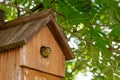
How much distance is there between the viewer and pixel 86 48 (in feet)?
11.7

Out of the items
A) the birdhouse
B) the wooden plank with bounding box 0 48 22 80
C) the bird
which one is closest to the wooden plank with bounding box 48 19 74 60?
Result: the birdhouse

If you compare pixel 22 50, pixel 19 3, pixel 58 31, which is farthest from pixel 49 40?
pixel 19 3

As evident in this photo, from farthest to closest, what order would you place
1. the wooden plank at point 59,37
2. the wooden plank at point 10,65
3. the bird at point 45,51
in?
the wooden plank at point 59,37 → the bird at point 45,51 → the wooden plank at point 10,65

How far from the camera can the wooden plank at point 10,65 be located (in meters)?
2.48

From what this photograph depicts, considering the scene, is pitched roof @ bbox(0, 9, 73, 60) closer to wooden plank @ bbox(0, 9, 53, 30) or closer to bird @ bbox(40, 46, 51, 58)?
wooden plank @ bbox(0, 9, 53, 30)

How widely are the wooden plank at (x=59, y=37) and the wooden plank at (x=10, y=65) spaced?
358 mm

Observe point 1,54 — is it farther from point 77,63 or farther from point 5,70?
point 77,63

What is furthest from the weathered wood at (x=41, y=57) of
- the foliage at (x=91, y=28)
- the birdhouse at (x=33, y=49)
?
the foliage at (x=91, y=28)

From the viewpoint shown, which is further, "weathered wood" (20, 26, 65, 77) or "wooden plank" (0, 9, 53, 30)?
"wooden plank" (0, 9, 53, 30)

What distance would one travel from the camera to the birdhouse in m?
2.50

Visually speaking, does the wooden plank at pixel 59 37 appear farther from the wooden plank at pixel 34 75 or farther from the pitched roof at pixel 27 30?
the wooden plank at pixel 34 75

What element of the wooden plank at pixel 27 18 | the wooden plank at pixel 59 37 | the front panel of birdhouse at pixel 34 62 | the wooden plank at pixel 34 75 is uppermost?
the wooden plank at pixel 27 18

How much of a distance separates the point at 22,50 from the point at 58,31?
369mm

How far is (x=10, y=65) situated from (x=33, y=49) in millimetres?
180
